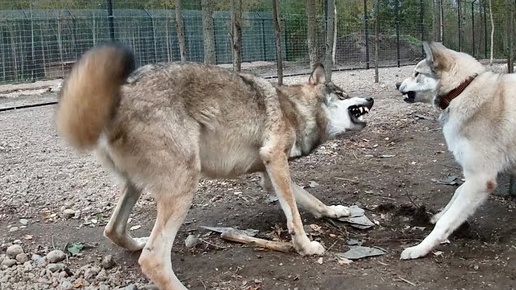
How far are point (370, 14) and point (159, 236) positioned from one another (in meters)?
24.1

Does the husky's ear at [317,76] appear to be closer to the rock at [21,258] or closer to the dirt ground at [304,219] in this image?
the dirt ground at [304,219]

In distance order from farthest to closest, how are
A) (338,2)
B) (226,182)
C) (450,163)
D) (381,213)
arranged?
(338,2) → (450,163) → (226,182) → (381,213)

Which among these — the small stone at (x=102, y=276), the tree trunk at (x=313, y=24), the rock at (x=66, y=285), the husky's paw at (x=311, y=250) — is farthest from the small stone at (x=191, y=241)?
the tree trunk at (x=313, y=24)

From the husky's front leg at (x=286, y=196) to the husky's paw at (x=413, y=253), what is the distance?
608 millimetres

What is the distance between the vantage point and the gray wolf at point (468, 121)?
4.59m

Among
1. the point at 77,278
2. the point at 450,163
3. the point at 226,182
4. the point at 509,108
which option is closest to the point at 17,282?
the point at 77,278

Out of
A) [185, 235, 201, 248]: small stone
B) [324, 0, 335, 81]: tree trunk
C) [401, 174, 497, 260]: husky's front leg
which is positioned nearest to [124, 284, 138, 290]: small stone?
[185, 235, 201, 248]: small stone

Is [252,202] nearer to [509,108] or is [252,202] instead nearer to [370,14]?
[509,108]

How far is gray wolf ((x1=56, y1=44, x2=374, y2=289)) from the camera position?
366cm

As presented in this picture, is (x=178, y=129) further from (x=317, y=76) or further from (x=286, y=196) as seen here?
(x=317, y=76)

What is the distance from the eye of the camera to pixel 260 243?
4551 millimetres

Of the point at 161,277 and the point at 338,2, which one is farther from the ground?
the point at 338,2

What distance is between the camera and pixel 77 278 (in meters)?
4.24

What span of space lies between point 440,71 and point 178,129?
244 centimetres
